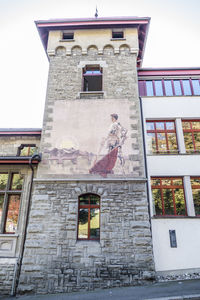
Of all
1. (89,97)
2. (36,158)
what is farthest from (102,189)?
(89,97)

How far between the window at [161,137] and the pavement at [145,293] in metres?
5.50

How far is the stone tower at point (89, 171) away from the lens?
7.48 metres

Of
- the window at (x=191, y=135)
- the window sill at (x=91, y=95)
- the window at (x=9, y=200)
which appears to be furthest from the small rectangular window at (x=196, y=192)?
the window at (x=9, y=200)

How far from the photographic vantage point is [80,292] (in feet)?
23.0

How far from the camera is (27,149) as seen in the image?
1066 centimetres

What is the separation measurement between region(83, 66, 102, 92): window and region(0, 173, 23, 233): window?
6.44m

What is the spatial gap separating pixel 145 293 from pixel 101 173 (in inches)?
179

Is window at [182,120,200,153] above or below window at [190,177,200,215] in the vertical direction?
above

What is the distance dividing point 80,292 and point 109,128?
672 centimetres

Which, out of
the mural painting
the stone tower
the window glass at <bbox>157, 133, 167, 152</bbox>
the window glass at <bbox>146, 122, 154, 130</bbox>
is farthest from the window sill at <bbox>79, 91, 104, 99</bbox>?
the window glass at <bbox>157, 133, 167, 152</bbox>

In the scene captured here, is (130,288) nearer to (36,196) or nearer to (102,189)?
(102,189)

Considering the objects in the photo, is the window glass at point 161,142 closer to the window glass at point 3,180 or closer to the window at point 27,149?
the window at point 27,149

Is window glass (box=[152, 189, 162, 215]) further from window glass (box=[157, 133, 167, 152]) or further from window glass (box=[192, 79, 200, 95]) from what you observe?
window glass (box=[192, 79, 200, 95])

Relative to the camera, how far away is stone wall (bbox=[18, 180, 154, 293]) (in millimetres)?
7301
